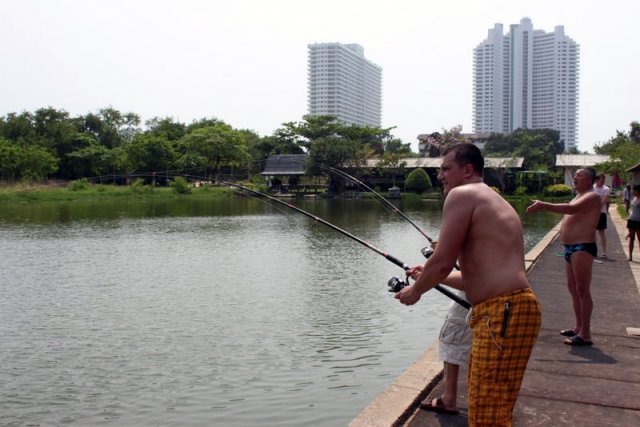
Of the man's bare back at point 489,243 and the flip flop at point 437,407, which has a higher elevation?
the man's bare back at point 489,243

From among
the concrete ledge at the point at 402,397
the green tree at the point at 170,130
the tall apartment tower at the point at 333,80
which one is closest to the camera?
the concrete ledge at the point at 402,397

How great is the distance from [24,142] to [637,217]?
59632 millimetres

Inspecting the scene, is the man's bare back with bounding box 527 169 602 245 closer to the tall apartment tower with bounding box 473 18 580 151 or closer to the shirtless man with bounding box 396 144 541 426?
the shirtless man with bounding box 396 144 541 426

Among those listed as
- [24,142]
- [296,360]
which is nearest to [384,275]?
[296,360]

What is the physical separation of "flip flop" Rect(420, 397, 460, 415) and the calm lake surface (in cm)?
172

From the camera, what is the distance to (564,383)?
5.11 metres

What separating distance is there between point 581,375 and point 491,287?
2773 mm

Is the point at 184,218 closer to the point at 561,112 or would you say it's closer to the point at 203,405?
the point at 203,405

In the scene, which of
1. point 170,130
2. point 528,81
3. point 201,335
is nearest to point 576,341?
point 201,335

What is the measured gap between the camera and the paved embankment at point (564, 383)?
438cm

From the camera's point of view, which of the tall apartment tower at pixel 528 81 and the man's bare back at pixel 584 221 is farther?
the tall apartment tower at pixel 528 81

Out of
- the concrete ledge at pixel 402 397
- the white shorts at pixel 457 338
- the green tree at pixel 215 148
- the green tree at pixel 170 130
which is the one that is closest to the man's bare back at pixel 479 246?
the white shorts at pixel 457 338

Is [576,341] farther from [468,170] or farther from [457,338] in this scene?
[468,170]

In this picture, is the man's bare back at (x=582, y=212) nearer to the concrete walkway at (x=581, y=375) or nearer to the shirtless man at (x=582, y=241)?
the shirtless man at (x=582, y=241)
